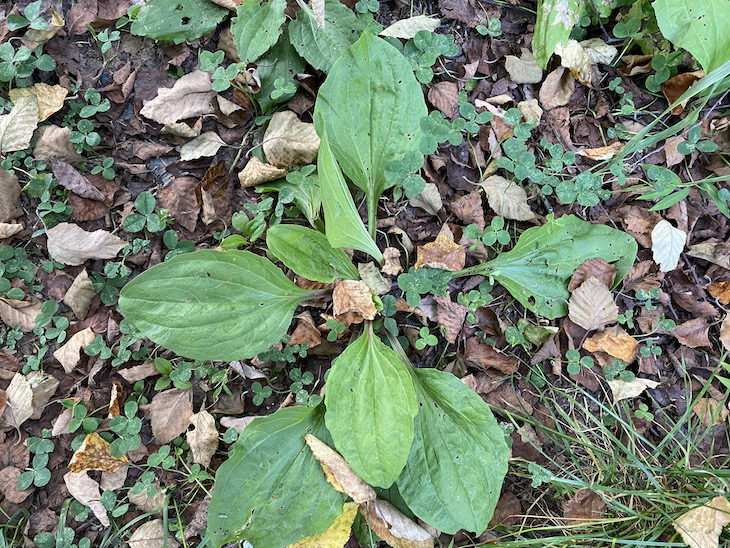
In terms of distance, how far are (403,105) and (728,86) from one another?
5.04 ft

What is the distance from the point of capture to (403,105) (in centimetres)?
207

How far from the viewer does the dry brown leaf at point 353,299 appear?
81.6 inches

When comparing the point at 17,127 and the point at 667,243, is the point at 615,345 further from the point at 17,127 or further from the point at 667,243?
the point at 17,127

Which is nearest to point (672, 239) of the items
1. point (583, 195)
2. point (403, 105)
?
point (583, 195)

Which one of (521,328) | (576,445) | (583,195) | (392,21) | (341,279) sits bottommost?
(576,445)

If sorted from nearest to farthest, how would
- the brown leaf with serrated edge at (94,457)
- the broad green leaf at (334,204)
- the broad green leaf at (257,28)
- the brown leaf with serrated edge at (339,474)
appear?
the broad green leaf at (334,204) → the brown leaf with serrated edge at (339,474) → the brown leaf with serrated edge at (94,457) → the broad green leaf at (257,28)

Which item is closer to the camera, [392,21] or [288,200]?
[288,200]

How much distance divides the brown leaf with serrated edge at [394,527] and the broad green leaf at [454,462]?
0.49 feet

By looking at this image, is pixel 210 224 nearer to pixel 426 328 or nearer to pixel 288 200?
pixel 288 200

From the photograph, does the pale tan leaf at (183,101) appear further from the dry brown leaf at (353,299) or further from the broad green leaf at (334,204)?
the dry brown leaf at (353,299)

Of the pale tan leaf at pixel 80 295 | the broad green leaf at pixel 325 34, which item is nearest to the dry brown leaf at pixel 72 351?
the pale tan leaf at pixel 80 295

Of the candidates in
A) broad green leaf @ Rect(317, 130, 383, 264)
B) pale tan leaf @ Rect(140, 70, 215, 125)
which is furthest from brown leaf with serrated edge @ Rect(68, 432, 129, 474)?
pale tan leaf @ Rect(140, 70, 215, 125)

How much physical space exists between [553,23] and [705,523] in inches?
85.0

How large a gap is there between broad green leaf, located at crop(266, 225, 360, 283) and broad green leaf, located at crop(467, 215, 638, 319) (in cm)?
59
